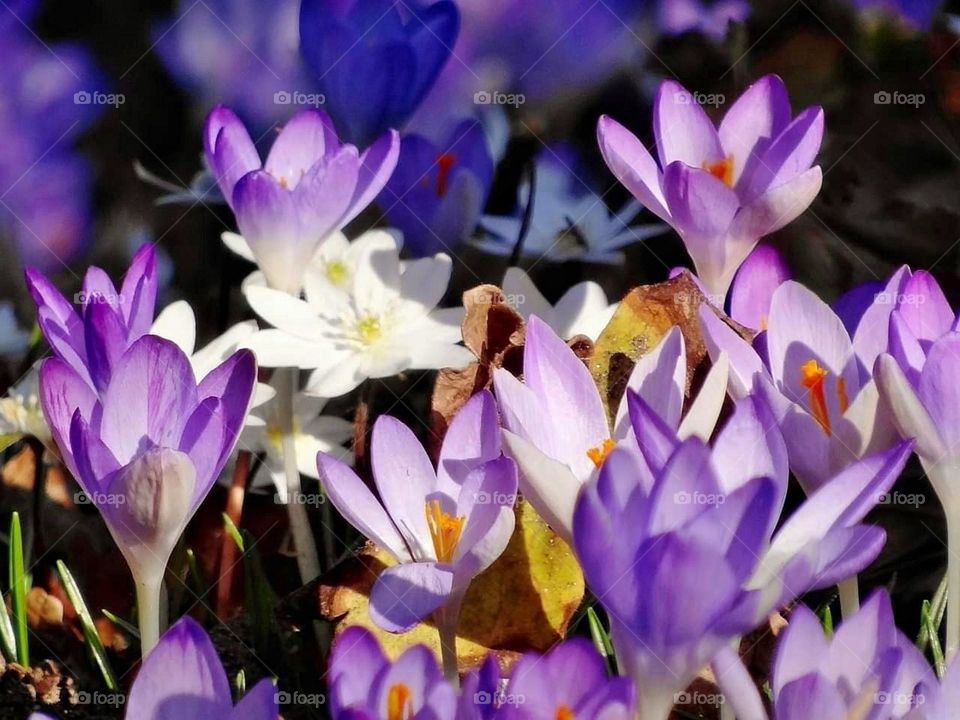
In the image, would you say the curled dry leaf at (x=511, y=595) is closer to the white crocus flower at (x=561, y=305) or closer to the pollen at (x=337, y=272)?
the white crocus flower at (x=561, y=305)

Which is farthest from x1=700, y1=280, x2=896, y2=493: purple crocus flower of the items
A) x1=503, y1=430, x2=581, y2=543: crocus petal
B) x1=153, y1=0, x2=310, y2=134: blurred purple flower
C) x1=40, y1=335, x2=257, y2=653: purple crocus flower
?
x1=153, y1=0, x2=310, y2=134: blurred purple flower

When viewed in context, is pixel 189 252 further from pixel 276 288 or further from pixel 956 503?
pixel 956 503

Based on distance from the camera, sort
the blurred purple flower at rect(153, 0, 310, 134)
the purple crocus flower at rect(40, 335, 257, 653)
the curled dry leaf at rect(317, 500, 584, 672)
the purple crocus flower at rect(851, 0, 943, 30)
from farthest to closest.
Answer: the blurred purple flower at rect(153, 0, 310, 134) → the purple crocus flower at rect(851, 0, 943, 30) → the curled dry leaf at rect(317, 500, 584, 672) → the purple crocus flower at rect(40, 335, 257, 653)

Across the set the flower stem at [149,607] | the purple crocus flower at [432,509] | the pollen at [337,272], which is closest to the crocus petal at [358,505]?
the purple crocus flower at [432,509]

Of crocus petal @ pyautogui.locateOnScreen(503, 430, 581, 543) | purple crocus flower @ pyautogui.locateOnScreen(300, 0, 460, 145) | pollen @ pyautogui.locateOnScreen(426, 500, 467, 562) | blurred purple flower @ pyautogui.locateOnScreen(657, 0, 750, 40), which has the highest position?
blurred purple flower @ pyautogui.locateOnScreen(657, 0, 750, 40)

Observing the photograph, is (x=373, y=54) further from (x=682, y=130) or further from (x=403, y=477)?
(x=403, y=477)

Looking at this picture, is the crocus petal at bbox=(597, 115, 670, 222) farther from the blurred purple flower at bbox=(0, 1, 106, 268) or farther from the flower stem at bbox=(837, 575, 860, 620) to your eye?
the blurred purple flower at bbox=(0, 1, 106, 268)
